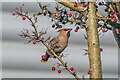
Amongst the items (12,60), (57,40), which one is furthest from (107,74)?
(12,60)

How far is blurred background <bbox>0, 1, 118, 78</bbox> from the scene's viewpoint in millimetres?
3205

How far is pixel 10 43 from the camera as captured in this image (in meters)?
3.23

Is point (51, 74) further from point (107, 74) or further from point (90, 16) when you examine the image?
point (90, 16)

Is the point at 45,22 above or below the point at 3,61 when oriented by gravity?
above

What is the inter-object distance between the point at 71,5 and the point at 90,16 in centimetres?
17

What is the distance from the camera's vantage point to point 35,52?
129 inches

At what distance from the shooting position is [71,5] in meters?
2.02

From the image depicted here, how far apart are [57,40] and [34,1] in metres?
0.60

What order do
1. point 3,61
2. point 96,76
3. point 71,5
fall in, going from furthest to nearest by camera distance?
1. point 3,61
2. point 71,5
3. point 96,76

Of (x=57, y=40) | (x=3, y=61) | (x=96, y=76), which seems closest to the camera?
(x=96, y=76)

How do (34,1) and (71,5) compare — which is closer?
(71,5)

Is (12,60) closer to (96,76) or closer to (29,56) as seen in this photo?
(29,56)

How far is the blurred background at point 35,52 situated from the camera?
3205mm

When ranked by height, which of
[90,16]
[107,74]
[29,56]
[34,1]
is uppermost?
[34,1]
